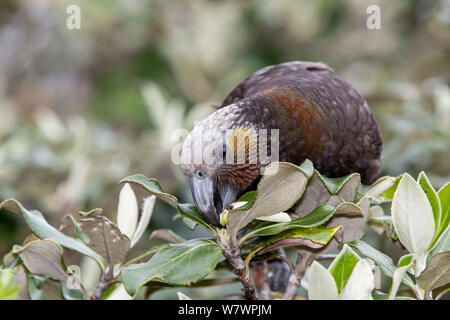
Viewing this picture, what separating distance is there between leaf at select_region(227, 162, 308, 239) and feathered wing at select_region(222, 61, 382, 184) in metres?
0.48

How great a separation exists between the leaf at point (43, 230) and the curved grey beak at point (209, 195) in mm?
274

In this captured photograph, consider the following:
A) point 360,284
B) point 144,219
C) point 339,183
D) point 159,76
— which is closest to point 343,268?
point 360,284

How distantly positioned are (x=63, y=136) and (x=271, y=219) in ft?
6.28

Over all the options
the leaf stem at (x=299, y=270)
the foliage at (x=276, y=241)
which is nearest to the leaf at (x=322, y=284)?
the foliage at (x=276, y=241)

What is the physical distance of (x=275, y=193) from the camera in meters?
0.80

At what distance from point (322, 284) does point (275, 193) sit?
166mm

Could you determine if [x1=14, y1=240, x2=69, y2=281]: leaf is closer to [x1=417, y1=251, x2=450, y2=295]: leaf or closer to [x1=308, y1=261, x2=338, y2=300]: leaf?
[x1=308, y1=261, x2=338, y2=300]: leaf

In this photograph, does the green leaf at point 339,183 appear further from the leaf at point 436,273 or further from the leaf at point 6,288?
the leaf at point 6,288

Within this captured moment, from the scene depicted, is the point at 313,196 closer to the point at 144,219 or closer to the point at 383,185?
the point at 383,185

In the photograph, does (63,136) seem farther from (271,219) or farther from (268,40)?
(268,40)

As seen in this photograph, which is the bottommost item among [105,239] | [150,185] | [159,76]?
[105,239]

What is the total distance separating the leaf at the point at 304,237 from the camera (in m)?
0.79

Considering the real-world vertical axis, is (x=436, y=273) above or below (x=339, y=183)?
below

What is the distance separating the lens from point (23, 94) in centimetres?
459
